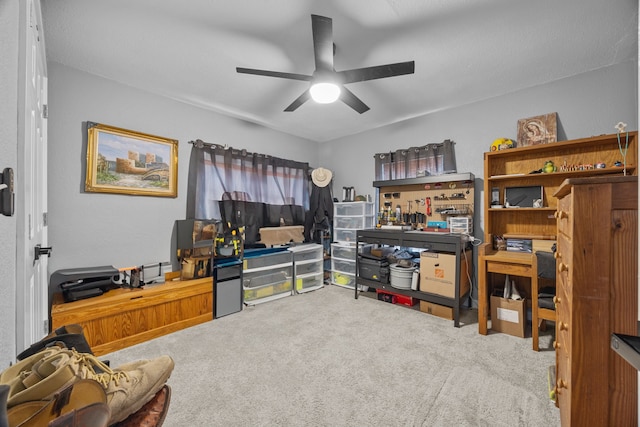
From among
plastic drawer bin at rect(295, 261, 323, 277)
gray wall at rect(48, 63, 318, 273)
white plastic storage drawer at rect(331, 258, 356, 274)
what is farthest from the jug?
gray wall at rect(48, 63, 318, 273)

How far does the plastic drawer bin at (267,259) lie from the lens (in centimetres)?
324

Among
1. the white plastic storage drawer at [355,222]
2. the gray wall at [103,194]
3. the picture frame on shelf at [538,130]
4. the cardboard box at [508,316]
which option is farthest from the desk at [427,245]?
the gray wall at [103,194]

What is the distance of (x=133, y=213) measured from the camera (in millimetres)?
2699

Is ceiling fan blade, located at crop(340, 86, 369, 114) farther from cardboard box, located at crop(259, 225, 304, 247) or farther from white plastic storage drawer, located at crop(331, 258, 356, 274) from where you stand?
white plastic storage drawer, located at crop(331, 258, 356, 274)

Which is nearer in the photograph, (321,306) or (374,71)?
(374,71)

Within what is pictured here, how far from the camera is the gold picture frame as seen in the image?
2.45 m

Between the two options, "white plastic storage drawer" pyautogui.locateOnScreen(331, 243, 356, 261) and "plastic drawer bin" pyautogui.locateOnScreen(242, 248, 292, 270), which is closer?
"plastic drawer bin" pyautogui.locateOnScreen(242, 248, 292, 270)

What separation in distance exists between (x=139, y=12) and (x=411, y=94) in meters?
2.51

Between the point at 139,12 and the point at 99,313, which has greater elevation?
the point at 139,12

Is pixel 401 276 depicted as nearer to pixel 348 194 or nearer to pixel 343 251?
pixel 343 251

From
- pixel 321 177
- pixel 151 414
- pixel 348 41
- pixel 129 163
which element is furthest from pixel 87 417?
pixel 321 177

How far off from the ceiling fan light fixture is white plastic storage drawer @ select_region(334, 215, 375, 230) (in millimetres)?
2080

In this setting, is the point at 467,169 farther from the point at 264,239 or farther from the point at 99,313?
the point at 99,313

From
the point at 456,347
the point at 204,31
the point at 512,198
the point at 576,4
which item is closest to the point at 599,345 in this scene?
the point at 456,347
